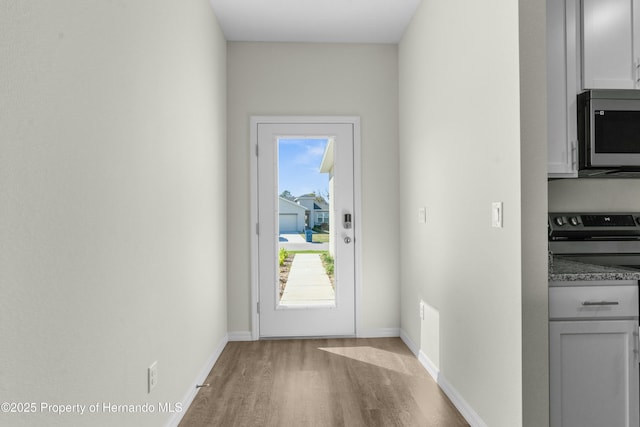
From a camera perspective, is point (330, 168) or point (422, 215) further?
point (330, 168)

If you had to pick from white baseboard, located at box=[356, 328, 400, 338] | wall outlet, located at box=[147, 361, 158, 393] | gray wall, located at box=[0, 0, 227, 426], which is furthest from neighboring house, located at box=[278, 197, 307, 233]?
wall outlet, located at box=[147, 361, 158, 393]

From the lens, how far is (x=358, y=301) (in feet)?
12.0

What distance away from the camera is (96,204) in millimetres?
1340

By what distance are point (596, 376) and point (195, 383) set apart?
2.18 m

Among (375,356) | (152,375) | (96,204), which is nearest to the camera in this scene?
(96,204)

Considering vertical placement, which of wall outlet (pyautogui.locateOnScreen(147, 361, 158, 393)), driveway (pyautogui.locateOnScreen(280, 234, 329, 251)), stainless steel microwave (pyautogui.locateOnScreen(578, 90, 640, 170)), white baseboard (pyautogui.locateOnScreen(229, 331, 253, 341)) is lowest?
white baseboard (pyautogui.locateOnScreen(229, 331, 253, 341))

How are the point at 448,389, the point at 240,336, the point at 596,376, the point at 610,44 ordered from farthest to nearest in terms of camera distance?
1. the point at 240,336
2. the point at 448,389
3. the point at 610,44
4. the point at 596,376

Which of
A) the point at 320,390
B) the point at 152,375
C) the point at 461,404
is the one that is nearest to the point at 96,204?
the point at 152,375

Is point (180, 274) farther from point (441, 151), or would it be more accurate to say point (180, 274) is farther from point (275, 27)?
point (275, 27)

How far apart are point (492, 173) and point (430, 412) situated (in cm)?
139

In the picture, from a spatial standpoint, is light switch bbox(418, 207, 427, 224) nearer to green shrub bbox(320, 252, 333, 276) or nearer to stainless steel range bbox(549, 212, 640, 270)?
stainless steel range bbox(549, 212, 640, 270)

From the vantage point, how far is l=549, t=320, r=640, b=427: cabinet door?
1.67 meters

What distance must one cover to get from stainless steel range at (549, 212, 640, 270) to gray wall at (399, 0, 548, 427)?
681 mm

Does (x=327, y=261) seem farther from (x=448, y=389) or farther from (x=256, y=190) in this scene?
(x=448, y=389)
